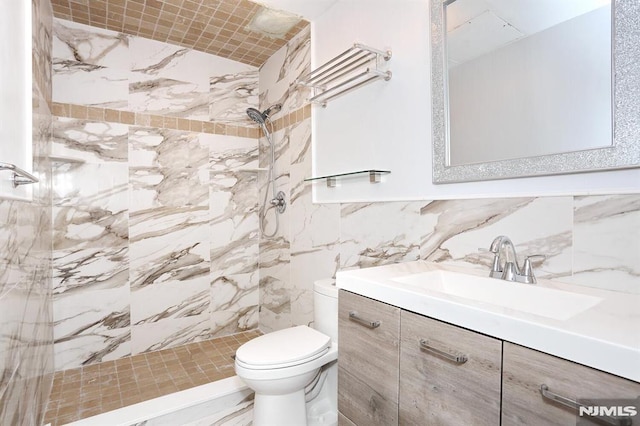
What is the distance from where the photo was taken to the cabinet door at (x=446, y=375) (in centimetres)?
82

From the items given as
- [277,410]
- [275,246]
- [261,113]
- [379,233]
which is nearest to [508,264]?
[379,233]

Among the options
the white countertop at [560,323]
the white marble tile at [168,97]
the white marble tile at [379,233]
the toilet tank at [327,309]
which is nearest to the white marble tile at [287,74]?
the white marble tile at [168,97]

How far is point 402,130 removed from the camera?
171 cm

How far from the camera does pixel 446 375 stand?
2.99 ft

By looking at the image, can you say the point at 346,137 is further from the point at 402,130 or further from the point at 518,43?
the point at 518,43

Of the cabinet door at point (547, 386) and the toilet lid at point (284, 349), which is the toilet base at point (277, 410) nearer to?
the toilet lid at point (284, 349)

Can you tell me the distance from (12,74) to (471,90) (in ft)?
5.81

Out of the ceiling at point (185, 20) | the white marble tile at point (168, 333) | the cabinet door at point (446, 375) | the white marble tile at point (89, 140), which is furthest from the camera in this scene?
the white marble tile at point (168, 333)

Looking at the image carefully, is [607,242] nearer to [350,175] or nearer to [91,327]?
[350,175]

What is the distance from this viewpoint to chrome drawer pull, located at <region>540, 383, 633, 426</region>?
606 millimetres

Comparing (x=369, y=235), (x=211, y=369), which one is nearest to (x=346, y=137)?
(x=369, y=235)

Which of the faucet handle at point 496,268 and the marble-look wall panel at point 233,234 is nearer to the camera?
the faucet handle at point 496,268

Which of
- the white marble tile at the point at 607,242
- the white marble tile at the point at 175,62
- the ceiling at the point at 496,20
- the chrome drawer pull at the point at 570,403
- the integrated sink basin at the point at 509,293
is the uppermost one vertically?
the white marble tile at the point at 175,62

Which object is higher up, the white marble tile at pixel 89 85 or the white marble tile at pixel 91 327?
the white marble tile at pixel 89 85
